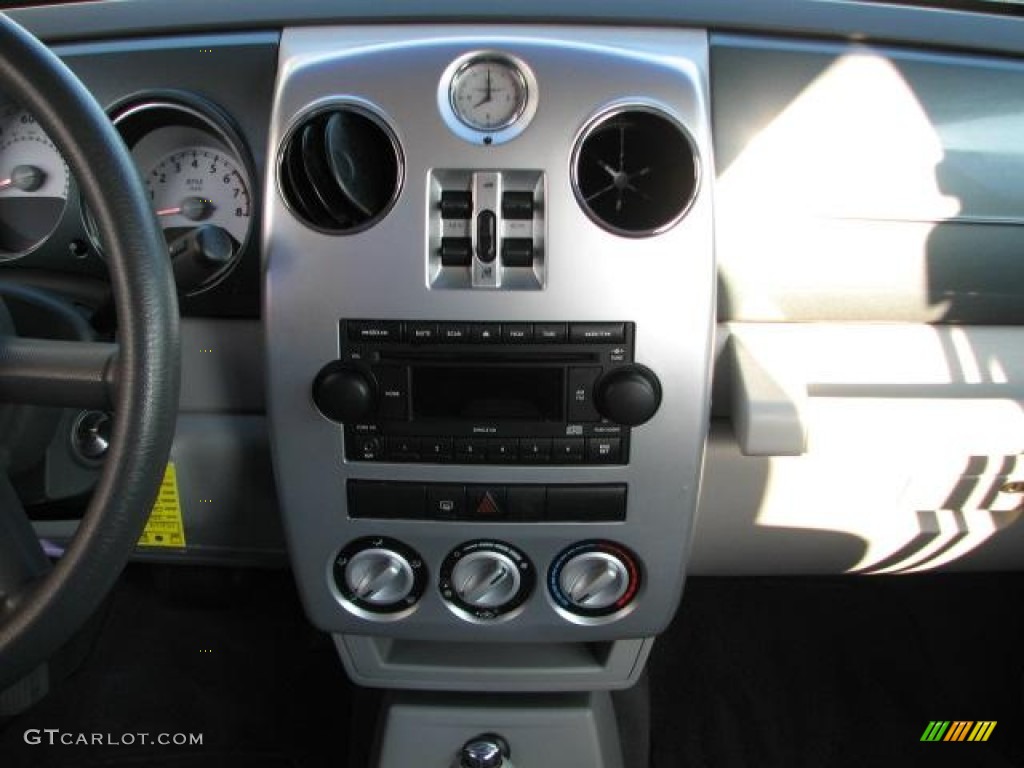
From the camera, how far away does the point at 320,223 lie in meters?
0.98

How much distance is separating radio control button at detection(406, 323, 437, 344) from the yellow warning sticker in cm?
46

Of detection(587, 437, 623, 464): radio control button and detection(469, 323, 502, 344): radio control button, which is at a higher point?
detection(469, 323, 502, 344): radio control button

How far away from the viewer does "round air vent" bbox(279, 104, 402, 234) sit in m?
0.97

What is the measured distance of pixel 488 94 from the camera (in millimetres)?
958

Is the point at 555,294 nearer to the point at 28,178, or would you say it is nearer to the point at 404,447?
the point at 404,447

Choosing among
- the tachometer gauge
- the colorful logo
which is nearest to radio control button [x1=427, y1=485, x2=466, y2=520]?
the tachometer gauge

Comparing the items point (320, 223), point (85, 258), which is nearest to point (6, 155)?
point (85, 258)

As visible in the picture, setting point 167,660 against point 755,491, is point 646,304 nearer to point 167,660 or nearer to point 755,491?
point 755,491

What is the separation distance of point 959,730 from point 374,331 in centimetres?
150

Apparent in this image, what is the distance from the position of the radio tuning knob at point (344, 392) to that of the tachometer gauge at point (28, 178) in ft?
1.76

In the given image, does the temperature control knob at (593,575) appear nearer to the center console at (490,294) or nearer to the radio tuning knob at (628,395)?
the center console at (490,294)

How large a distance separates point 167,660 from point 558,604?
3.38 ft

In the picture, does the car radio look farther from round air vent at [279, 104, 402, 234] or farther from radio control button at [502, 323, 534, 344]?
round air vent at [279, 104, 402, 234]

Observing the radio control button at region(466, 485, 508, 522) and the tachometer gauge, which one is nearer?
the radio control button at region(466, 485, 508, 522)
